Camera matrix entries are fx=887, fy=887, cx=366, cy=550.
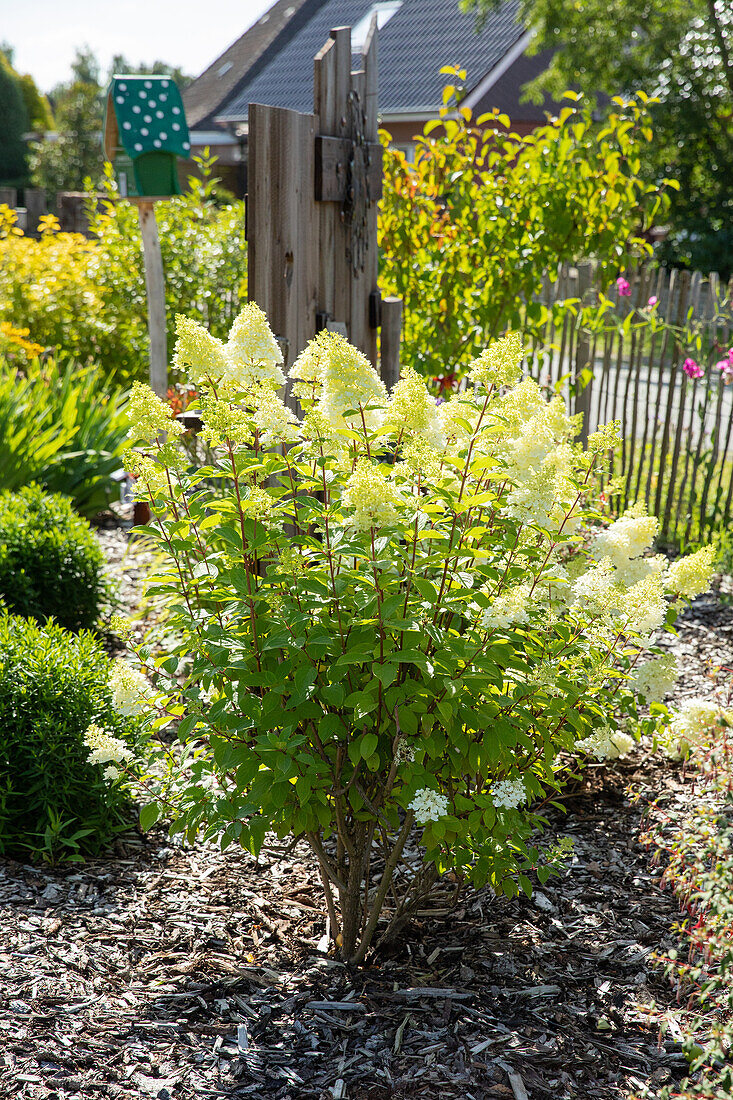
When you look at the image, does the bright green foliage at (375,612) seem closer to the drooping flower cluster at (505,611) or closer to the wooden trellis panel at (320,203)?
the drooping flower cluster at (505,611)

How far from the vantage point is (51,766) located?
2621mm

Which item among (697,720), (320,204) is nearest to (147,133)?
(320,204)

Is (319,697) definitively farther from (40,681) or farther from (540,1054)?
(40,681)

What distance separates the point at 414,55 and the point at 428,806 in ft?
66.8

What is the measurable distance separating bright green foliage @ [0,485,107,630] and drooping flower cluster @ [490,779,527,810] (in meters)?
2.36

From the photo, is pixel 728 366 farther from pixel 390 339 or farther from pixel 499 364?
pixel 499 364

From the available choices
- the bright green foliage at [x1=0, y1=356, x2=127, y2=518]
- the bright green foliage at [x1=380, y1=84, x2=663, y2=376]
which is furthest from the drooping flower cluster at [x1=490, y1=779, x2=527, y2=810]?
the bright green foliage at [x1=0, y1=356, x2=127, y2=518]

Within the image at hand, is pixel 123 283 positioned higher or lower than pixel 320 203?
lower

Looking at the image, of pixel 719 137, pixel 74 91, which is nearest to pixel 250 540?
pixel 719 137

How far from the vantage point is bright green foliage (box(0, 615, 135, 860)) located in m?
2.59

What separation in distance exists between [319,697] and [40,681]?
1.17m

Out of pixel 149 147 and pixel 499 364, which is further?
pixel 149 147

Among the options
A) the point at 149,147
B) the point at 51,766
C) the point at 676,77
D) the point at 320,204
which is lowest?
the point at 51,766

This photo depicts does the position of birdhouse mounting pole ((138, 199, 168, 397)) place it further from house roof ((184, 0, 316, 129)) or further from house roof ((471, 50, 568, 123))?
house roof ((184, 0, 316, 129))
